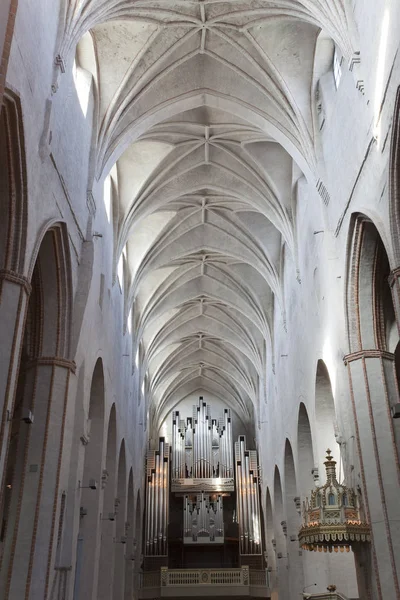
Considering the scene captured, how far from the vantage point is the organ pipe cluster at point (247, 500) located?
104 feet

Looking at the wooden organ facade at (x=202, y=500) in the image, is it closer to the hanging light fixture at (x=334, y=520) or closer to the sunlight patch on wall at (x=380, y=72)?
the hanging light fixture at (x=334, y=520)

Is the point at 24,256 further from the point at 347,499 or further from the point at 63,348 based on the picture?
the point at 347,499

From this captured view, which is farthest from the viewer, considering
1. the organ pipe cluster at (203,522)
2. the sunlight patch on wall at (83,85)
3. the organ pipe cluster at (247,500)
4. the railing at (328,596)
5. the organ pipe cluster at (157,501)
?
the organ pipe cluster at (203,522)

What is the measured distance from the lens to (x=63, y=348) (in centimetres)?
1312

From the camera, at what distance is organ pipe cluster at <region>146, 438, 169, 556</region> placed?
3155cm

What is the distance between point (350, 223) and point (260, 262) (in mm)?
11064

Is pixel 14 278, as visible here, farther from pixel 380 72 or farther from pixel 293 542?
pixel 293 542

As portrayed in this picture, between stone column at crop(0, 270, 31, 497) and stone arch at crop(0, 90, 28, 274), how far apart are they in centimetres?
20

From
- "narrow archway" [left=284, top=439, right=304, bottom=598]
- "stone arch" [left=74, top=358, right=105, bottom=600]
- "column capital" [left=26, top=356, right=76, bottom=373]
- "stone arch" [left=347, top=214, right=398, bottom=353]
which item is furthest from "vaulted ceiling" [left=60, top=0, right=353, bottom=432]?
"narrow archway" [left=284, top=439, right=304, bottom=598]

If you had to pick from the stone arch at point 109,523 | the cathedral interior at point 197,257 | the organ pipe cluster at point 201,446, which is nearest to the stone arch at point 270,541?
the cathedral interior at point 197,257

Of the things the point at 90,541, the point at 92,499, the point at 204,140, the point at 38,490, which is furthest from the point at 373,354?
the point at 204,140

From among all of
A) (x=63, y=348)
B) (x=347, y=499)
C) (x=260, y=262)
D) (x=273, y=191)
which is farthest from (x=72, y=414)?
(x=260, y=262)

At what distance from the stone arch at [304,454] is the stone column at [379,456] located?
6671 millimetres

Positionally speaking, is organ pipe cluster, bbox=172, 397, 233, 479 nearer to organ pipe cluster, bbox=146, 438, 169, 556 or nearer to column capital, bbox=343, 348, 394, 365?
organ pipe cluster, bbox=146, 438, 169, 556
